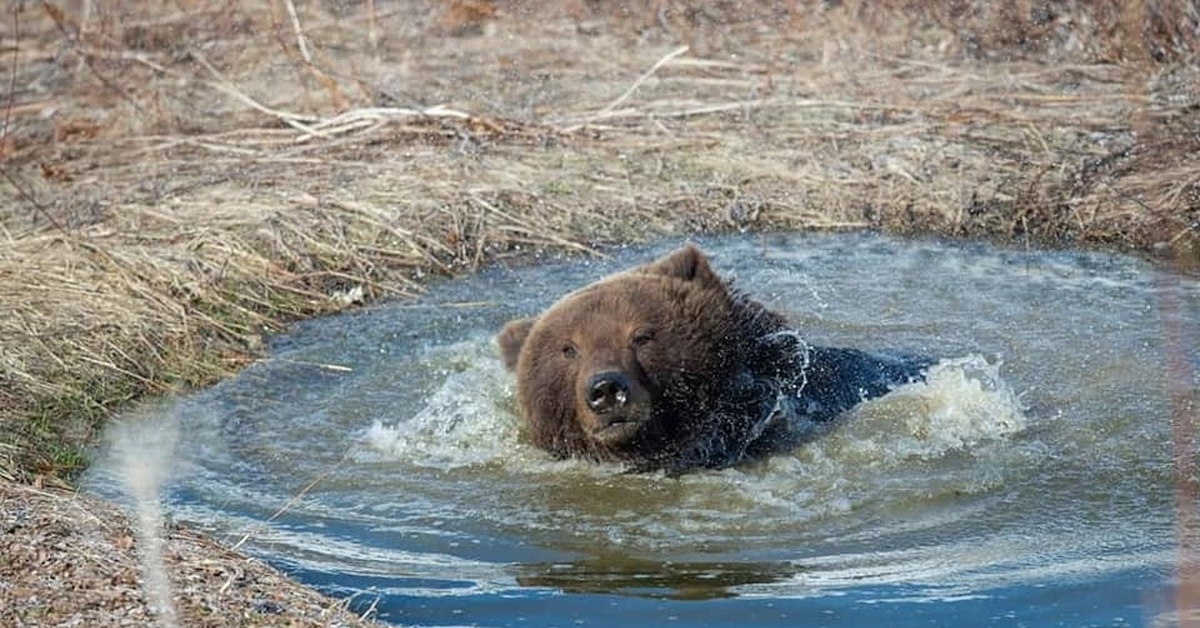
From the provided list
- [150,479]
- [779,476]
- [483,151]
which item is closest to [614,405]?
[779,476]

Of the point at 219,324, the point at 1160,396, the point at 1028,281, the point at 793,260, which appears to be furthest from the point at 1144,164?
the point at 219,324

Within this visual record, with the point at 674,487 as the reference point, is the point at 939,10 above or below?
above

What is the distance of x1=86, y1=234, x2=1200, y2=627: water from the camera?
5.02 meters

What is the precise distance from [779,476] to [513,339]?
128cm

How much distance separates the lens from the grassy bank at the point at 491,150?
27.5ft

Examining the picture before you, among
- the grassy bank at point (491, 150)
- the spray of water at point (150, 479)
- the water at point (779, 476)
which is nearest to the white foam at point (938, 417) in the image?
the water at point (779, 476)

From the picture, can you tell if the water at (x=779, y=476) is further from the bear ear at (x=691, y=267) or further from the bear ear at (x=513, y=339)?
the bear ear at (x=691, y=267)

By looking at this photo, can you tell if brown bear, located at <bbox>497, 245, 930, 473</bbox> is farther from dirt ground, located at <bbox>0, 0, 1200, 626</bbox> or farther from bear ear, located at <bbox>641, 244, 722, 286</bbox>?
dirt ground, located at <bbox>0, 0, 1200, 626</bbox>

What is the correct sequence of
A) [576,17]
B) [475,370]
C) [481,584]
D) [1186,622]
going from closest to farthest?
1. [1186,622]
2. [481,584]
3. [475,370]
4. [576,17]

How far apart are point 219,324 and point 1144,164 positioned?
16.4 feet

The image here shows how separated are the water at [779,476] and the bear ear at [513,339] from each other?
0.92 ft

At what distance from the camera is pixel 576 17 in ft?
46.6

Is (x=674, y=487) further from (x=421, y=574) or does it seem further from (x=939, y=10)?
(x=939, y=10)

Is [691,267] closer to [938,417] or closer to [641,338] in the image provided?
[641,338]
